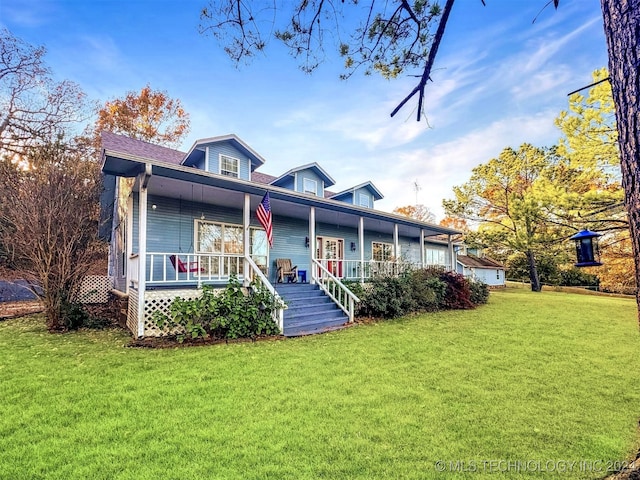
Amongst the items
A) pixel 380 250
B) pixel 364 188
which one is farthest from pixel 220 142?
pixel 380 250

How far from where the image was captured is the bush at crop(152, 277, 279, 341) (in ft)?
22.0

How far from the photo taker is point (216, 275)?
10.1 m

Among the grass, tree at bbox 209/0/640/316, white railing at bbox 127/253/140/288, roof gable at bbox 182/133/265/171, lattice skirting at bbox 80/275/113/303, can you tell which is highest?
roof gable at bbox 182/133/265/171

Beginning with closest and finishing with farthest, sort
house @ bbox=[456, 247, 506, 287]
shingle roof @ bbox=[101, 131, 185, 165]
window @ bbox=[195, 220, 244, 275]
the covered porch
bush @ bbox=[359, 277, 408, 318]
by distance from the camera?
the covered porch → bush @ bbox=[359, 277, 408, 318] → window @ bbox=[195, 220, 244, 275] → shingle roof @ bbox=[101, 131, 185, 165] → house @ bbox=[456, 247, 506, 287]

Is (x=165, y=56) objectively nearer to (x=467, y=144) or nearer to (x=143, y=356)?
(x=143, y=356)

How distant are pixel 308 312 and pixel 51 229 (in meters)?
6.42

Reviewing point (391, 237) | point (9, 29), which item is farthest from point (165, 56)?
point (9, 29)

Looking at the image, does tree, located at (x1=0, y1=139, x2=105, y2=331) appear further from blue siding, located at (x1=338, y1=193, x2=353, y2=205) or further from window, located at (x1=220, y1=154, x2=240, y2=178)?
blue siding, located at (x1=338, y1=193, x2=353, y2=205)

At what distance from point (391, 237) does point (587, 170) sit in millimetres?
8809

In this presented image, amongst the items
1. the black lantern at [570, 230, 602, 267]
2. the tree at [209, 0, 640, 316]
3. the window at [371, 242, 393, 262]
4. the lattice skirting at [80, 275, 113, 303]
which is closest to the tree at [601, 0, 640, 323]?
the tree at [209, 0, 640, 316]

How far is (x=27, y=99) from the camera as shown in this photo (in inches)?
679

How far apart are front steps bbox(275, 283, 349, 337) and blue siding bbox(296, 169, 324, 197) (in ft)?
17.1

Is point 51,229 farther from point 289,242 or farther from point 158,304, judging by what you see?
point 289,242

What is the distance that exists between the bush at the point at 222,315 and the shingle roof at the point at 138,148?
6.73m
